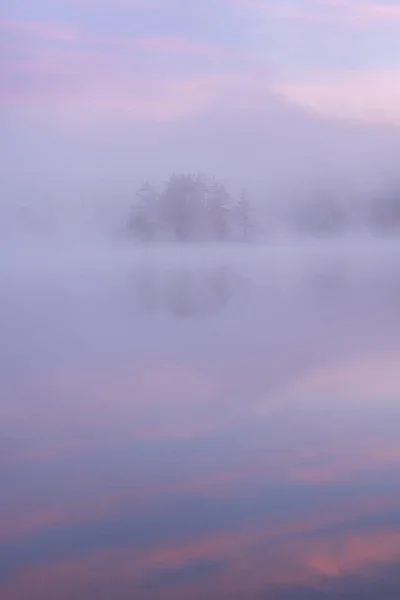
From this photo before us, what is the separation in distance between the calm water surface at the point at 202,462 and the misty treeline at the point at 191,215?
1017 inches

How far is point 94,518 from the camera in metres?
4.27

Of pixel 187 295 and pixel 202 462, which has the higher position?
pixel 202 462

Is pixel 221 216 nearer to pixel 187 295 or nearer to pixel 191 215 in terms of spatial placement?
pixel 191 215

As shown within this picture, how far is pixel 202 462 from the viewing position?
5.13 m

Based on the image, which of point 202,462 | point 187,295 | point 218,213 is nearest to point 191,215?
point 218,213

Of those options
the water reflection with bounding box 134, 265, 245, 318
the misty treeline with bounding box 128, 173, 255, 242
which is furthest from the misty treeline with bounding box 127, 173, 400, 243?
the water reflection with bounding box 134, 265, 245, 318

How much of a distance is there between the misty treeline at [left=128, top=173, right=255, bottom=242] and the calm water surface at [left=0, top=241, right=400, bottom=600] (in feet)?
84.7

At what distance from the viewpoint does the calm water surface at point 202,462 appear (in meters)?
3.67

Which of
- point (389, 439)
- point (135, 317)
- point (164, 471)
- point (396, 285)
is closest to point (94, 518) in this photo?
point (164, 471)

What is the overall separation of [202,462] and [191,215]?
103ft

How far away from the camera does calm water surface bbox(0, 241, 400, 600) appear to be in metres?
3.67

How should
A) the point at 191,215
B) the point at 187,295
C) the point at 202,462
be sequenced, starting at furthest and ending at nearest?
the point at 191,215, the point at 187,295, the point at 202,462

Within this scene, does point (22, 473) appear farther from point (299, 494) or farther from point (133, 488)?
point (299, 494)

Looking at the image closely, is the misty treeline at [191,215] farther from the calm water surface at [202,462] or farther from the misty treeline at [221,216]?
the calm water surface at [202,462]
